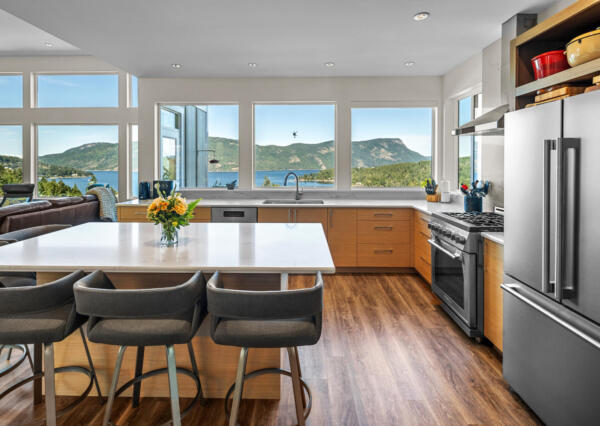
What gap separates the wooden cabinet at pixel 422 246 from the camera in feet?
13.5

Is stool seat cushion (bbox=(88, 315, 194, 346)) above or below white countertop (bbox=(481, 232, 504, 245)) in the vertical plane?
below

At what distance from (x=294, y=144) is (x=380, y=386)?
387 centimetres

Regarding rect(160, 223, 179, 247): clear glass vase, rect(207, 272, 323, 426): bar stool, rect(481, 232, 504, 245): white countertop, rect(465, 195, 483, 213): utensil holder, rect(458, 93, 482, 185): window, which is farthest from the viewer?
rect(458, 93, 482, 185): window

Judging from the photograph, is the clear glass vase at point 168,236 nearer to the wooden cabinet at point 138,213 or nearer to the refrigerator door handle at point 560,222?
the refrigerator door handle at point 560,222

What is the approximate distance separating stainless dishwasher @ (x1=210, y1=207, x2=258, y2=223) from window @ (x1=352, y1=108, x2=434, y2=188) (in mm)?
1587

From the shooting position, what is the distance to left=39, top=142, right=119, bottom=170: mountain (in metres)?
7.07

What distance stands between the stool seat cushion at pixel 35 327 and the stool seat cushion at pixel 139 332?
140mm

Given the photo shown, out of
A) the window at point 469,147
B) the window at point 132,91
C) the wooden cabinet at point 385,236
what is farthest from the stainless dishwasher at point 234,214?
the window at point 132,91

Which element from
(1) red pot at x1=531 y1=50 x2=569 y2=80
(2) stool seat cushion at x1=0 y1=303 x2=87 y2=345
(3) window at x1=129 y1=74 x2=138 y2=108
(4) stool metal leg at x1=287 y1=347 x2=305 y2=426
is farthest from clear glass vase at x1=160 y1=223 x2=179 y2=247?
(3) window at x1=129 y1=74 x2=138 y2=108

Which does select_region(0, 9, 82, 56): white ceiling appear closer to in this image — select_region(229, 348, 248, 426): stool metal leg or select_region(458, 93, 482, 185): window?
select_region(229, 348, 248, 426): stool metal leg

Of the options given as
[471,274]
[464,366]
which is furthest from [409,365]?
[471,274]

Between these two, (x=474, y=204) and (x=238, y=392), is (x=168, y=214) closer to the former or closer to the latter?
(x=238, y=392)

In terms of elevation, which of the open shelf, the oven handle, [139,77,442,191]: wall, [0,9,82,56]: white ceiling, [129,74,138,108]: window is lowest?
the oven handle

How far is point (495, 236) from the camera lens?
2584 mm
